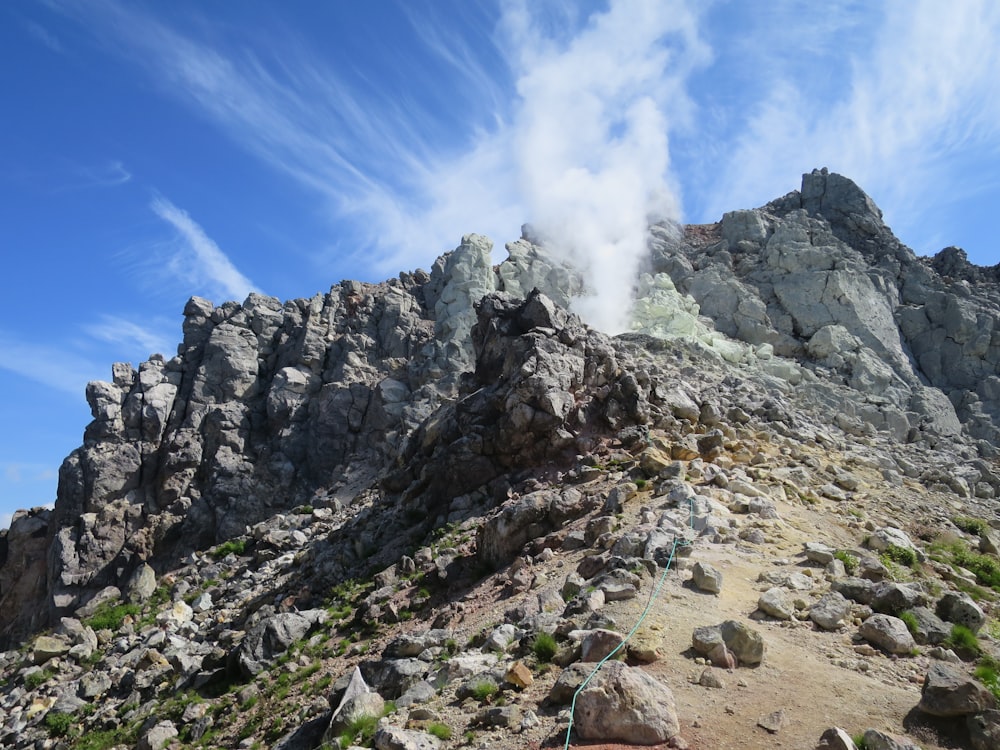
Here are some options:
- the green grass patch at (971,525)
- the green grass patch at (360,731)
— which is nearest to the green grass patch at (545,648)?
the green grass patch at (360,731)

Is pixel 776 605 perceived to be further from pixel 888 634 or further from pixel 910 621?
pixel 910 621

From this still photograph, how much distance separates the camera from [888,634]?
1040 cm

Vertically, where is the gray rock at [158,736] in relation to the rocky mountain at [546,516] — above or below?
below

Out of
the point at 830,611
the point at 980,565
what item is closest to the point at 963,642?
the point at 830,611

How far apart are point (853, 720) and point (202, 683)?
16678mm

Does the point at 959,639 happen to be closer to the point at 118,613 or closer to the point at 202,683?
the point at 202,683

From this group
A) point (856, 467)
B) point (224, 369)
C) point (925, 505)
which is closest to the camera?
point (925, 505)

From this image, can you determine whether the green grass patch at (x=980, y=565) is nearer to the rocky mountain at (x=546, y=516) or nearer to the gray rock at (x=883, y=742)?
the rocky mountain at (x=546, y=516)

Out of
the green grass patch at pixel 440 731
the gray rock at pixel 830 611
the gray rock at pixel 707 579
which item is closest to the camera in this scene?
the green grass patch at pixel 440 731

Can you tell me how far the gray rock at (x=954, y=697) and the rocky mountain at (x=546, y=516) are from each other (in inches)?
1.3

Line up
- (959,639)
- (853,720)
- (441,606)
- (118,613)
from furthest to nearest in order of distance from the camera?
(118,613)
(441,606)
(959,639)
(853,720)

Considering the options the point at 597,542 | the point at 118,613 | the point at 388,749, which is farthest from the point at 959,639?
the point at 118,613

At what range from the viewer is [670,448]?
2155 cm

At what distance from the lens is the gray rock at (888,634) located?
1024 centimetres
